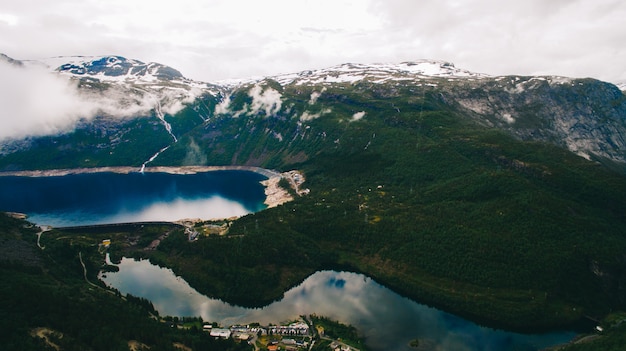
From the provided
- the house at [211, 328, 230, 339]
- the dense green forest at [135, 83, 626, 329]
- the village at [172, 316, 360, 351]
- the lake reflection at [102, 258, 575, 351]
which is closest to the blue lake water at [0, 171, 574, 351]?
the lake reflection at [102, 258, 575, 351]

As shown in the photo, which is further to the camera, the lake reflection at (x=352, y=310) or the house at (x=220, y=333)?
the lake reflection at (x=352, y=310)

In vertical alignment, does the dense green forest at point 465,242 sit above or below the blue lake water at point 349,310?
above

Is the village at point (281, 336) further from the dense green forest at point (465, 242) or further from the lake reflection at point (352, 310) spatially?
the dense green forest at point (465, 242)

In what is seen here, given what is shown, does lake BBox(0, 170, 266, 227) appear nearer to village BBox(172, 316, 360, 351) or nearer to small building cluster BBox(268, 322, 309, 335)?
village BBox(172, 316, 360, 351)

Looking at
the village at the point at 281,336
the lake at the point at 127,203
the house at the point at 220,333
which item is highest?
the lake at the point at 127,203

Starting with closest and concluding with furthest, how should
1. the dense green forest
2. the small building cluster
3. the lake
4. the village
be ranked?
the village → the small building cluster → the dense green forest → the lake

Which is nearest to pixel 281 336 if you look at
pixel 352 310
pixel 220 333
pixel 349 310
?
pixel 220 333

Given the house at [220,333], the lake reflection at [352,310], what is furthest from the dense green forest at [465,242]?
the house at [220,333]

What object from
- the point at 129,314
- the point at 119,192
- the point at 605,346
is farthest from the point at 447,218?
the point at 119,192

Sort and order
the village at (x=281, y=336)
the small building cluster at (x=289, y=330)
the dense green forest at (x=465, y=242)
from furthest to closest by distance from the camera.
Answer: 1. the dense green forest at (x=465, y=242)
2. the small building cluster at (x=289, y=330)
3. the village at (x=281, y=336)
